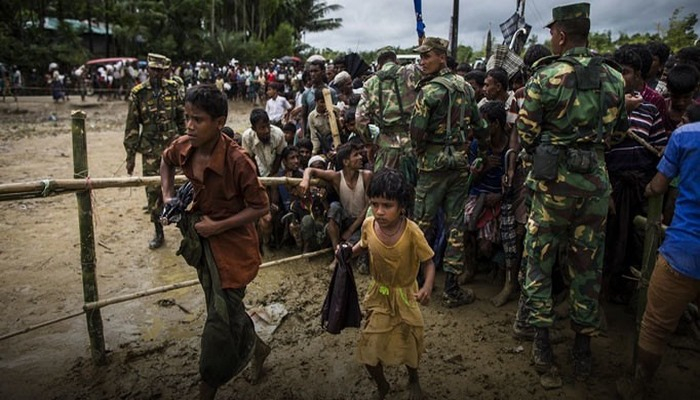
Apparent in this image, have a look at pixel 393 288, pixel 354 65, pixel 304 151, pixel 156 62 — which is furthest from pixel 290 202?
pixel 354 65

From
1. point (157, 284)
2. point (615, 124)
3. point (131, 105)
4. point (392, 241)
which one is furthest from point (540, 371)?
point (131, 105)

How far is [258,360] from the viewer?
10.1 feet

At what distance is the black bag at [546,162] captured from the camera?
2.89 m

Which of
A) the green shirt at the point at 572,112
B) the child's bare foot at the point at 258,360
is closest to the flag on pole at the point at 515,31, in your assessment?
the green shirt at the point at 572,112

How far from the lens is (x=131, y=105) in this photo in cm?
608

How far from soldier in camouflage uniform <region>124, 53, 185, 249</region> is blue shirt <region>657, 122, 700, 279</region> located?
5.36 m

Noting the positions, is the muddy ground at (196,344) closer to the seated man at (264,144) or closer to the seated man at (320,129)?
the seated man at (264,144)

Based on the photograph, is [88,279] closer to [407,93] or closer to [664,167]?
[407,93]

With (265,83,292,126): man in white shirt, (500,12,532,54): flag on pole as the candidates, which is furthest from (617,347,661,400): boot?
(265,83,292,126): man in white shirt

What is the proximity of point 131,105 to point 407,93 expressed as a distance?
379 cm

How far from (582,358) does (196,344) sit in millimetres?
2749

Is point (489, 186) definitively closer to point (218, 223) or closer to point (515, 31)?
point (218, 223)

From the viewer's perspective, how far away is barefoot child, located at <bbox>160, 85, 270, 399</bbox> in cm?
248

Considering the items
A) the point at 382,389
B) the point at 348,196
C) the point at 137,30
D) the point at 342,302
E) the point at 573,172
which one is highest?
the point at 137,30
